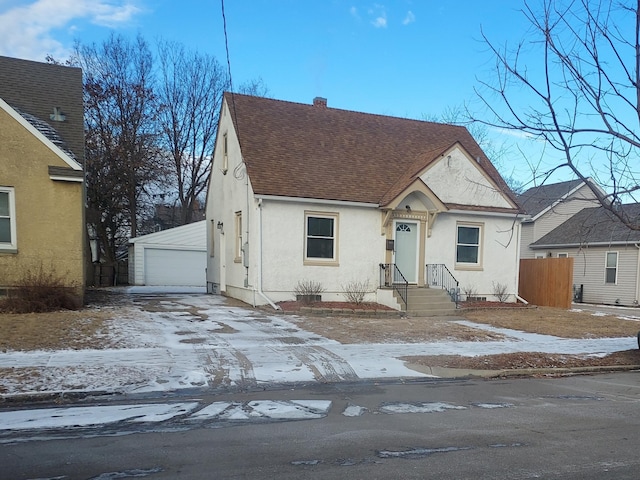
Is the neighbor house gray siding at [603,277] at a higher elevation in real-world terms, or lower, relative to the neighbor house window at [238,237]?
lower

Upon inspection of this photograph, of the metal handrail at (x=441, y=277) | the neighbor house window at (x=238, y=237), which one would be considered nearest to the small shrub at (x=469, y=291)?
the metal handrail at (x=441, y=277)

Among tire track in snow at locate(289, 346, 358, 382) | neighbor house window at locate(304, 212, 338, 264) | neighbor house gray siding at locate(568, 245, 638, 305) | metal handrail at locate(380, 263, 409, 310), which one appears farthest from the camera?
neighbor house gray siding at locate(568, 245, 638, 305)

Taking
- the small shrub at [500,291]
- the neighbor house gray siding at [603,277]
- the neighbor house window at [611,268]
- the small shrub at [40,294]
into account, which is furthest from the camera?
the neighbor house window at [611,268]

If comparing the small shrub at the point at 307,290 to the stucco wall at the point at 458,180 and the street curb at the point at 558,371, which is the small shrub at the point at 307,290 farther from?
the street curb at the point at 558,371

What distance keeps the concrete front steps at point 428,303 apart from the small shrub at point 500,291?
9.64 feet

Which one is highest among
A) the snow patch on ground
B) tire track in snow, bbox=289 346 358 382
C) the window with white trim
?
the window with white trim

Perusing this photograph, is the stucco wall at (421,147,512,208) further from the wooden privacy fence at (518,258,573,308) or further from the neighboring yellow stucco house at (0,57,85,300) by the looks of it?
the neighboring yellow stucco house at (0,57,85,300)

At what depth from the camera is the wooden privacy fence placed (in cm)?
1853

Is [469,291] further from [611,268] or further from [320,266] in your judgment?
[611,268]

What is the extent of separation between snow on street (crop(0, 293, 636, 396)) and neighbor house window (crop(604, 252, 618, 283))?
1363 centimetres

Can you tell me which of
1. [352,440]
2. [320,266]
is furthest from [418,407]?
[320,266]

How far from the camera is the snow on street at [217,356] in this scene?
22.6 feet

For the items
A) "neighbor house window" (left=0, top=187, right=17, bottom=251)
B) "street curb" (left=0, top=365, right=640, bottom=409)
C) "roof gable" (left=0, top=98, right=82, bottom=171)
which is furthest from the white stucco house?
"neighbor house window" (left=0, top=187, right=17, bottom=251)

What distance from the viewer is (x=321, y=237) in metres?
15.8
